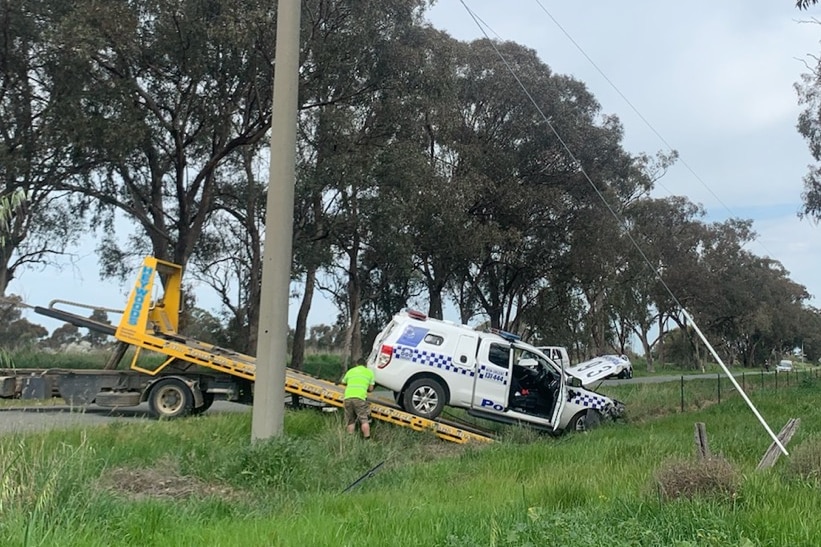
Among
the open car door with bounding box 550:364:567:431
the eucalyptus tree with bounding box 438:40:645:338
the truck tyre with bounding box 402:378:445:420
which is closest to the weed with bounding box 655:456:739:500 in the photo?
the truck tyre with bounding box 402:378:445:420

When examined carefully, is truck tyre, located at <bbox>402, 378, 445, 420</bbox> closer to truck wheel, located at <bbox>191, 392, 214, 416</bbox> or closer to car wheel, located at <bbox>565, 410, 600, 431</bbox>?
car wheel, located at <bbox>565, 410, 600, 431</bbox>

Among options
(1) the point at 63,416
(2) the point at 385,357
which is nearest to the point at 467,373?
(2) the point at 385,357

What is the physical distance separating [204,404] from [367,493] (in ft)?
27.9

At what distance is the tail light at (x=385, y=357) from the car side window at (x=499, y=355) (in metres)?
1.97

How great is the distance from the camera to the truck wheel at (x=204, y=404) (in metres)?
14.7

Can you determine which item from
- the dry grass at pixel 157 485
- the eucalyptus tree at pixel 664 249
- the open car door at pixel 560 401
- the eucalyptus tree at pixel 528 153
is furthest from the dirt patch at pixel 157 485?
the eucalyptus tree at pixel 664 249

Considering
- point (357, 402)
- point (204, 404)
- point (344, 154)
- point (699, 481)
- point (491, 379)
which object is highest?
point (344, 154)

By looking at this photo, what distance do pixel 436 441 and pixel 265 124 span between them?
12.9 meters

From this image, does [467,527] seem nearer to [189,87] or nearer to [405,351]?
[405,351]

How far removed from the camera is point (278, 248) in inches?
389

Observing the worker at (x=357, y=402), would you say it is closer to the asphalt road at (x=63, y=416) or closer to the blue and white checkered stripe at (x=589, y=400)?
the asphalt road at (x=63, y=416)

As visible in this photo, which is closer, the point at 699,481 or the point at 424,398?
the point at 699,481

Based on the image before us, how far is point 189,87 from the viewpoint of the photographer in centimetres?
2019

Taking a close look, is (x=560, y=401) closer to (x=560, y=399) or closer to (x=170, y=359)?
(x=560, y=399)
